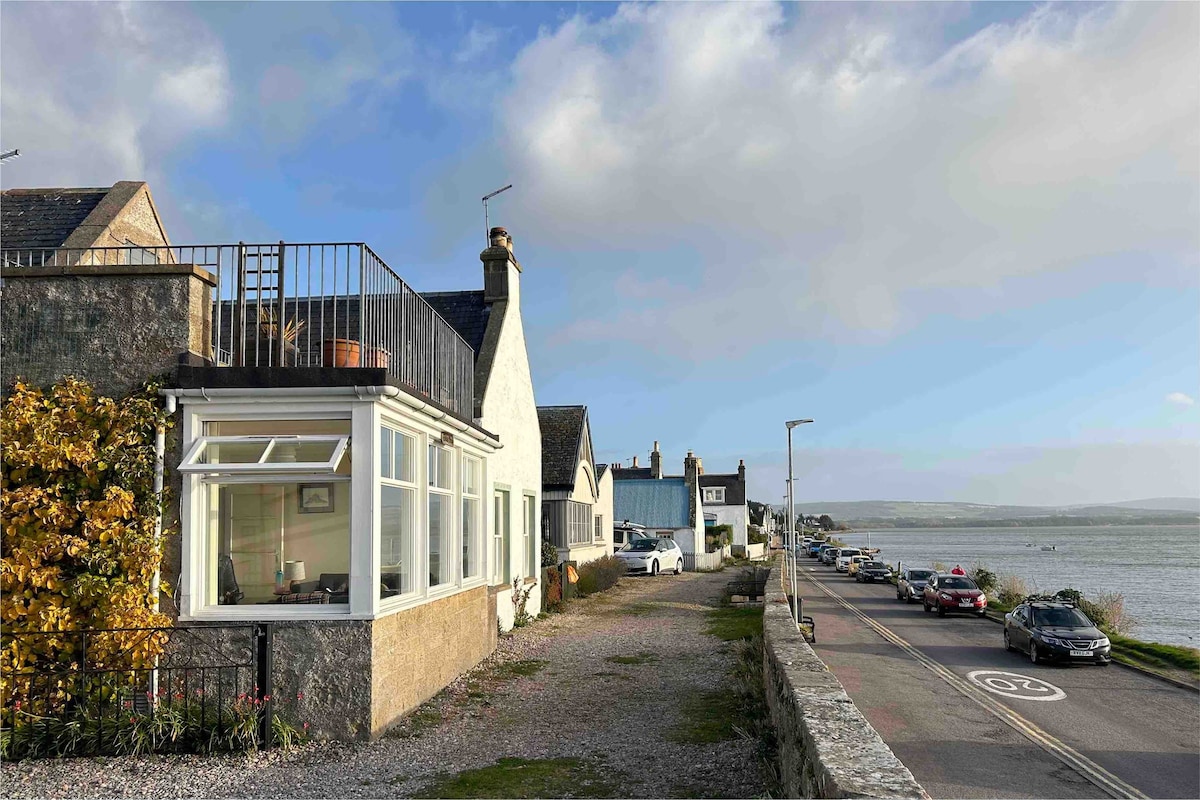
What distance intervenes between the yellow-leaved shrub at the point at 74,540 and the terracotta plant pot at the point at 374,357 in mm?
2047

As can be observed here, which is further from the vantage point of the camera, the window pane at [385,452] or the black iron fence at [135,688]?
the window pane at [385,452]

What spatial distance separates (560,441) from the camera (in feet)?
101

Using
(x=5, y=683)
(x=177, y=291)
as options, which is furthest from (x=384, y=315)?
(x=5, y=683)

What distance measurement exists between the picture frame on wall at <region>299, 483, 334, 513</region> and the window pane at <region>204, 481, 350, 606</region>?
0.12 ft

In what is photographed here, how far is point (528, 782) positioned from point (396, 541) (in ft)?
11.0

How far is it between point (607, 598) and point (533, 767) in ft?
68.2

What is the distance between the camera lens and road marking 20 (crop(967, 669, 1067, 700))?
1686cm

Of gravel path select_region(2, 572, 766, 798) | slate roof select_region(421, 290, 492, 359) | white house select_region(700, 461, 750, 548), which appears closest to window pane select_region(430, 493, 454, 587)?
gravel path select_region(2, 572, 766, 798)

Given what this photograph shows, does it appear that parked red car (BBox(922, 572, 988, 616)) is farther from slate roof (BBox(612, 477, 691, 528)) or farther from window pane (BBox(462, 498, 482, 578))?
window pane (BBox(462, 498, 482, 578))

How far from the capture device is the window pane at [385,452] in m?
9.49

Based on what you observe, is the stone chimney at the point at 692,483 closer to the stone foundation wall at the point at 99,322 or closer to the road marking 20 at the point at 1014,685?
the road marking 20 at the point at 1014,685

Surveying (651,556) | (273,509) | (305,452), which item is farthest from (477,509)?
(651,556)

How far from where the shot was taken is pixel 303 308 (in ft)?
54.2

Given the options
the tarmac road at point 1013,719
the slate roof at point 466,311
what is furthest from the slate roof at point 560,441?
the slate roof at point 466,311
